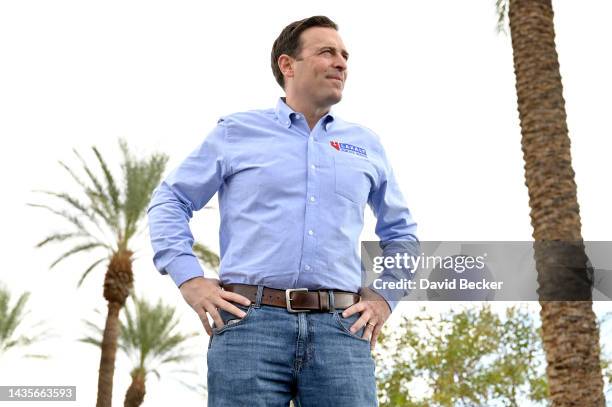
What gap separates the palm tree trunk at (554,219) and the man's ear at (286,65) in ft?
19.8

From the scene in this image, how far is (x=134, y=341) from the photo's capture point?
27.8 meters

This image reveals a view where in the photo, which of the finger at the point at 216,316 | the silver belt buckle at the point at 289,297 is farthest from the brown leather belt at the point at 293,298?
the finger at the point at 216,316

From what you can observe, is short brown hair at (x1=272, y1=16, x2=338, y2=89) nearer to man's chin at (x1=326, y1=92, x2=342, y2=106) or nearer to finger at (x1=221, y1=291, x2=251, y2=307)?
man's chin at (x1=326, y1=92, x2=342, y2=106)

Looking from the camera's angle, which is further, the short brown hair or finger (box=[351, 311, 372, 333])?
the short brown hair

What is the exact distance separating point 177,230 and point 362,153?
29.7 inches

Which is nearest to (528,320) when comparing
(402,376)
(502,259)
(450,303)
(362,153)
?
(450,303)

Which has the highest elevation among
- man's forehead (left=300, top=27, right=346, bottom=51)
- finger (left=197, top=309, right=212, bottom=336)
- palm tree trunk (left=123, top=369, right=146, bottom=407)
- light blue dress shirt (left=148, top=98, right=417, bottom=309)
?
palm tree trunk (left=123, top=369, right=146, bottom=407)

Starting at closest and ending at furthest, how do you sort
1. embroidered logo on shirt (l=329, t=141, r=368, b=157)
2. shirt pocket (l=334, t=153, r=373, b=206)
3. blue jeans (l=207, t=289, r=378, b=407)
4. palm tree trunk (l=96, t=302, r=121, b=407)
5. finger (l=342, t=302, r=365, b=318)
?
blue jeans (l=207, t=289, r=378, b=407) < finger (l=342, t=302, r=365, b=318) < shirt pocket (l=334, t=153, r=373, b=206) < embroidered logo on shirt (l=329, t=141, r=368, b=157) < palm tree trunk (l=96, t=302, r=121, b=407)

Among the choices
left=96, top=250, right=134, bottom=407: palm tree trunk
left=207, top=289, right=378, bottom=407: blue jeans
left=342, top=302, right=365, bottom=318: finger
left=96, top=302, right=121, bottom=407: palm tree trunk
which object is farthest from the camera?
left=96, top=302, right=121, bottom=407: palm tree trunk

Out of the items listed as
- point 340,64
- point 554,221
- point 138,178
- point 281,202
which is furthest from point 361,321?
point 138,178

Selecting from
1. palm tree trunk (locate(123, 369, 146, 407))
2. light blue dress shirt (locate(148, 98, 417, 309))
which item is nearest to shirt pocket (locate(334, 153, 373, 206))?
light blue dress shirt (locate(148, 98, 417, 309))

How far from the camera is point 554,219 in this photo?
8.84m

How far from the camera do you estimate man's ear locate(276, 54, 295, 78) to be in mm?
3325

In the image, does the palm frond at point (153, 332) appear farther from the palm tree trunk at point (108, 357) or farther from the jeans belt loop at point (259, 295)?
the jeans belt loop at point (259, 295)
